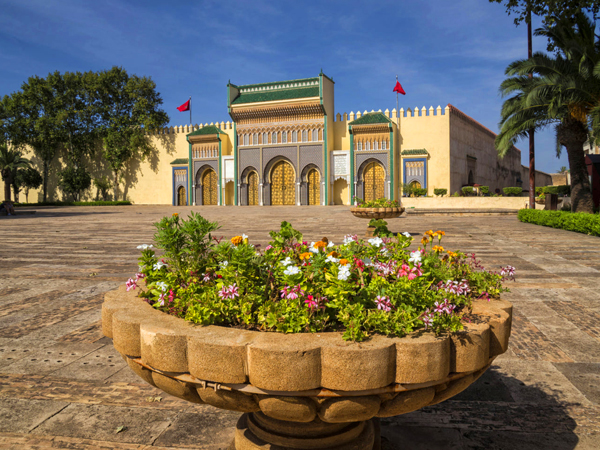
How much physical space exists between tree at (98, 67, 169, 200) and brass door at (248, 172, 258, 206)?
9.88 metres

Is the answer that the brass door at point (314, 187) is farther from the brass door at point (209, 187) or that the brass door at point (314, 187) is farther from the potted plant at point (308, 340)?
the potted plant at point (308, 340)

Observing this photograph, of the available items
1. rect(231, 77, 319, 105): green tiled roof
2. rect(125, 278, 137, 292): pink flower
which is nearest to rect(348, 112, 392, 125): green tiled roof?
rect(231, 77, 319, 105): green tiled roof

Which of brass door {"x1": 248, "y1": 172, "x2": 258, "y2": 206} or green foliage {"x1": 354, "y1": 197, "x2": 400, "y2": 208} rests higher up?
brass door {"x1": 248, "y1": 172, "x2": 258, "y2": 206}

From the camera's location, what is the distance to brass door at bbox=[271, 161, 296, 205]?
108 ft

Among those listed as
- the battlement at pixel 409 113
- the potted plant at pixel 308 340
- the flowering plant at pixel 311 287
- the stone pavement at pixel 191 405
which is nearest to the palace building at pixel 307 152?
the battlement at pixel 409 113

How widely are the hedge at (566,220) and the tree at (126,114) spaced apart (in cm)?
3053

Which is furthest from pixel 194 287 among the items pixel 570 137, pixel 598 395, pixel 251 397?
pixel 570 137

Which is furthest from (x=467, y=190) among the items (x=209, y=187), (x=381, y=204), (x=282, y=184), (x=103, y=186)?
(x=103, y=186)

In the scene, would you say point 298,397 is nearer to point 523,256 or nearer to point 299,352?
point 299,352

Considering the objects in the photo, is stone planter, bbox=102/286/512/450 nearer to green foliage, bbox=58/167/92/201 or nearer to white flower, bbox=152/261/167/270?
white flower, bbox=152/261/167/270

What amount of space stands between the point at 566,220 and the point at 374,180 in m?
18.8

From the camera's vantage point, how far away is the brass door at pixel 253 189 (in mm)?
34031

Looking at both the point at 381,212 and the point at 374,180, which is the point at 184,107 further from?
the point at 381,212

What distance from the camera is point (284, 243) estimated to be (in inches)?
99.0
